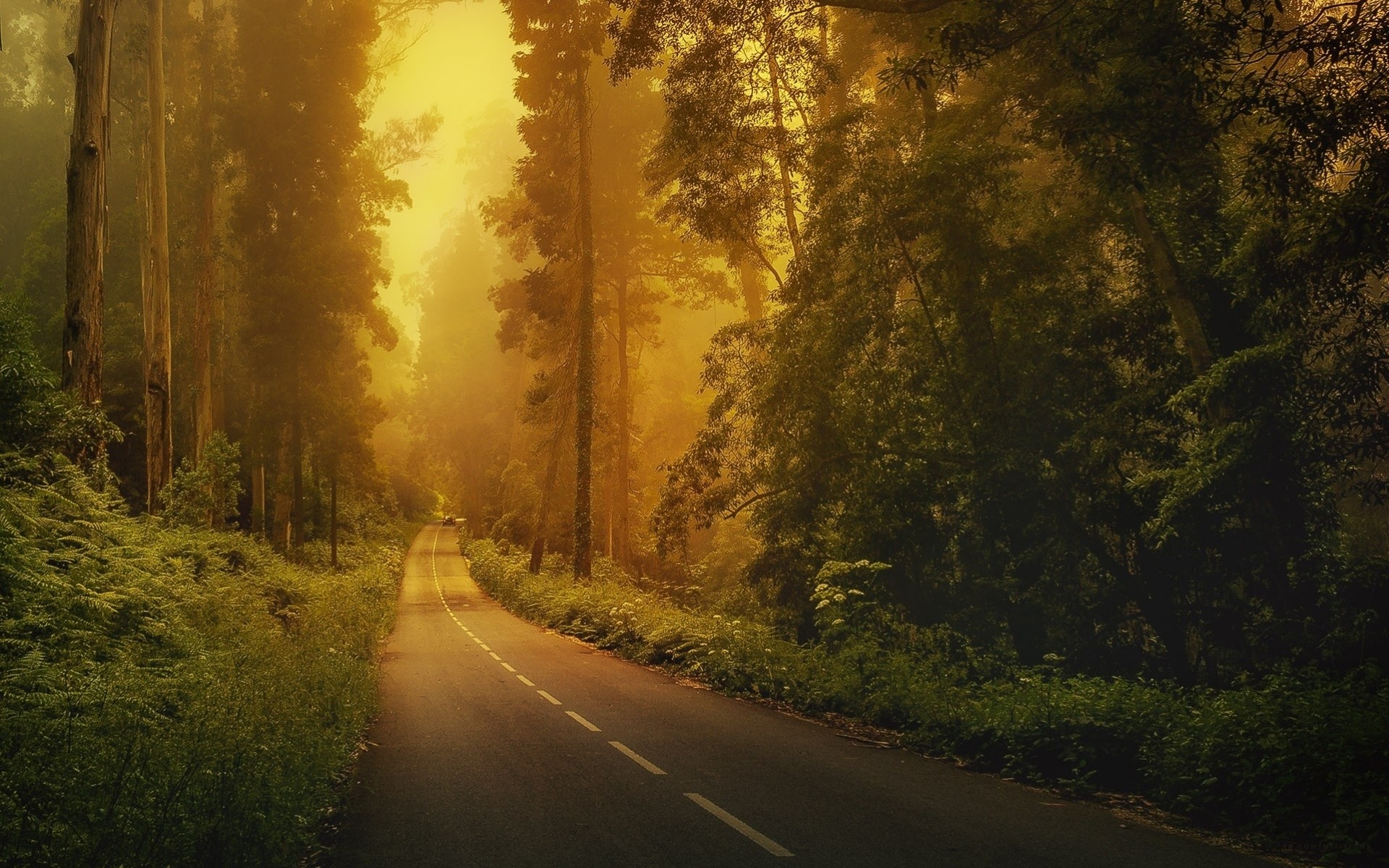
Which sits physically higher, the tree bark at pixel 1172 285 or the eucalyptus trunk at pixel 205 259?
the eucalyptus trunk at pixel 205 259

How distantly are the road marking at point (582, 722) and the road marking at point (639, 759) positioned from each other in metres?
1.08

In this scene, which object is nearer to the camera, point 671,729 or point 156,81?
point 671,729

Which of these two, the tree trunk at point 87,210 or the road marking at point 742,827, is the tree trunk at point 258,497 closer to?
the tree trunk at point 87,210

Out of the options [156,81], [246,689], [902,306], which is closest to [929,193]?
[902,306]

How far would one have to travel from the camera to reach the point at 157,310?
2088 centimetres

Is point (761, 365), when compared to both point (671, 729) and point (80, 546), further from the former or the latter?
point (80, 546)

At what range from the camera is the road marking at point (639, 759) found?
29.9 ft

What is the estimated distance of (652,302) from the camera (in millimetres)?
40531

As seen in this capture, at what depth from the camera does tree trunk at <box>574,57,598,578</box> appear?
31.2 metres

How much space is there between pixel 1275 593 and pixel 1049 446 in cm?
385

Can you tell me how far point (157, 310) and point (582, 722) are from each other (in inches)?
618

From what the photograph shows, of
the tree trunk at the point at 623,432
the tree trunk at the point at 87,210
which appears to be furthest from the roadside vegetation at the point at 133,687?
the tree trunk at the point at 623,432

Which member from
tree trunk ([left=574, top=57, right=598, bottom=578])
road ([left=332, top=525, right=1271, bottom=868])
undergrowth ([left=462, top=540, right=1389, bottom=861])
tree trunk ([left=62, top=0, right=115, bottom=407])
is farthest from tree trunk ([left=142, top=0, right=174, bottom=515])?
undergrowth ([left=462, top=540, right=1389, bottom=861])

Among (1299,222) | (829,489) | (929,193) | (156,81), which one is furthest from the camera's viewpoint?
(156,81)
